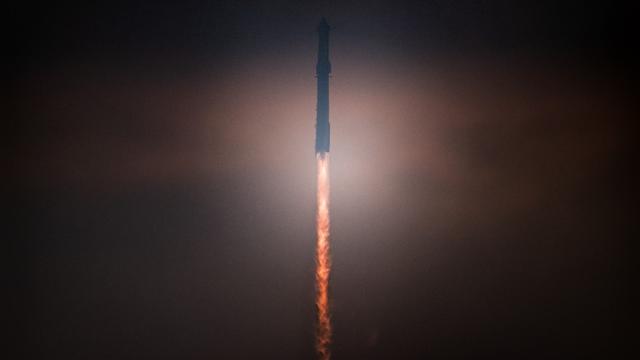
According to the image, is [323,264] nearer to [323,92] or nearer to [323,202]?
[323,202]

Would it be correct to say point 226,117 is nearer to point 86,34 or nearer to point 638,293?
point 86,34

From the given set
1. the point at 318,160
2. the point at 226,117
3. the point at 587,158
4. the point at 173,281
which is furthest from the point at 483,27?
the point at 173,281

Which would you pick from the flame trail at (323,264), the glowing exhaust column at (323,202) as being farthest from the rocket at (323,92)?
the flame trail at (323,264)

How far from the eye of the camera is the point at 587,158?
5.88 metres

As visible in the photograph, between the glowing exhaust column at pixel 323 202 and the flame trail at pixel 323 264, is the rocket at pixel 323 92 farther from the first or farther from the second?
the flame trail at pixel 323 264

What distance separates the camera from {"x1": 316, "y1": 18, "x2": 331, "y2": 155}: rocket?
5.32 meters

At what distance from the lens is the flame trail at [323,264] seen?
556 cm

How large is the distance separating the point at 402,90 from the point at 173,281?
10.0 feet

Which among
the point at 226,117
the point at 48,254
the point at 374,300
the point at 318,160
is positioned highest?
the point at 226,117

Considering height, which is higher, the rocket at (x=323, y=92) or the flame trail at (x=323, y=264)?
the rocket at (x=323, y=92)

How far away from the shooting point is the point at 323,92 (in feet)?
17.5

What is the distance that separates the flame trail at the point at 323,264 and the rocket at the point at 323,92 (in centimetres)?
22

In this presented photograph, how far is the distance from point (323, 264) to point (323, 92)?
1.72 m

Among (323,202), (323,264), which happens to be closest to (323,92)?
(323,202)
